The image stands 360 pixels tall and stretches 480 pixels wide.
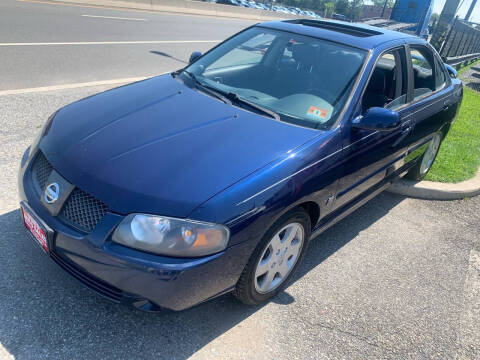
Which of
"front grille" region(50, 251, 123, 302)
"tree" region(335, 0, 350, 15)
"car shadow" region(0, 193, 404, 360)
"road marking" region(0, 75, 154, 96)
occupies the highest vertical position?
"front grille" region(50, 251, 123, 302)

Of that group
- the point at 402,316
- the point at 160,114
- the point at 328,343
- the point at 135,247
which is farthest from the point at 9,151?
the point at 402,316

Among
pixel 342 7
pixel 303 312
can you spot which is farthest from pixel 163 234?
pixel 342 7

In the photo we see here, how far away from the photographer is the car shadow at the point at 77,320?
2250 mm

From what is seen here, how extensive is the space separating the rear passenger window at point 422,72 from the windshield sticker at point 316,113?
1.37 m

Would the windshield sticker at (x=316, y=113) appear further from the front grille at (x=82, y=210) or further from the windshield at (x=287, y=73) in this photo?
the front grille at (x=82, y=210)

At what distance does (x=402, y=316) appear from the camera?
9.60 feet

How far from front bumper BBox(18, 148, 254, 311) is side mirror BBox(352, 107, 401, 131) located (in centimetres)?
127

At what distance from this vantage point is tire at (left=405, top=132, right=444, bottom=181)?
4.63m

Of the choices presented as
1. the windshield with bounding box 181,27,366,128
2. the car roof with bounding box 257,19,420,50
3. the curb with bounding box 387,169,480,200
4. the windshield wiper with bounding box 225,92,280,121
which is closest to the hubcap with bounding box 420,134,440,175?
the curb with bounding box 387,169,480,200

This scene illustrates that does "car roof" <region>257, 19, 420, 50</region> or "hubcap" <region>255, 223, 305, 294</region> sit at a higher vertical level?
"car roof" <region>257, 19, 420, 50</region>

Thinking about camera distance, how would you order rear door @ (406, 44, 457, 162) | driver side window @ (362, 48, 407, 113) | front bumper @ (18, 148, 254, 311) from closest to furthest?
front bumper @ (18, 148, 254, 311)
driver side window @ (362, 48, 407, 113)
rear door @ (406, 44, 457, 162)

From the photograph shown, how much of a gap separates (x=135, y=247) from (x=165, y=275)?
21 centimetres

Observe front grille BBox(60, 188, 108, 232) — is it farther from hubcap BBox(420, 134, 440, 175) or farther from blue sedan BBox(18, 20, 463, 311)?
hubcap BBox(420, 134, 440, 175)

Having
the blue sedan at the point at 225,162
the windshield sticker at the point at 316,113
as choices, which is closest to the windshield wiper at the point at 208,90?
the blue sedan at the point at 225,162
